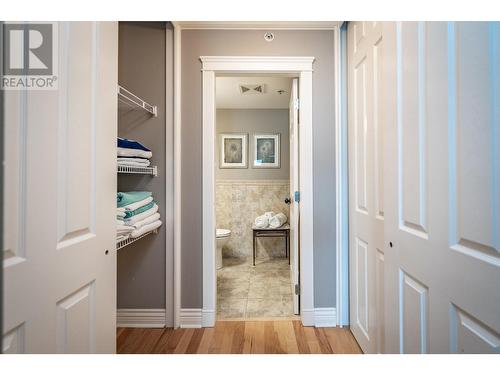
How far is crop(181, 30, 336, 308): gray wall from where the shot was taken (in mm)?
1853

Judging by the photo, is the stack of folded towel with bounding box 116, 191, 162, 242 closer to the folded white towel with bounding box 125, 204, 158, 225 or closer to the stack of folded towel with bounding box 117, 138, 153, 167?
the folded white towel with bounding box 125, 204, 158, 225

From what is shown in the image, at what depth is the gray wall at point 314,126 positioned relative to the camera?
1.85 m

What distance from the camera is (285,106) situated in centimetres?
375

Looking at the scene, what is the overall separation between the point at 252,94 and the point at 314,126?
1.73 metres

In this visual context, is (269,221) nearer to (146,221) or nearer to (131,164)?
(146,221)

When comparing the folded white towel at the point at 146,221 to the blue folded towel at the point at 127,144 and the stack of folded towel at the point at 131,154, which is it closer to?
the stack of folded towel at the point at 131,154

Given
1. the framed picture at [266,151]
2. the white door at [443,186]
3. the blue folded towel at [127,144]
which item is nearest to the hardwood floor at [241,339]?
the white door at [443,186]

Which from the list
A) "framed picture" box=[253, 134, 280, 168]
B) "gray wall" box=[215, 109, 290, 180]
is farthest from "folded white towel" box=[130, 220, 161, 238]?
"framed picture" box=[253, 134, 280, 168]

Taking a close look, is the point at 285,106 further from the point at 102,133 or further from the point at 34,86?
the point at 34,86

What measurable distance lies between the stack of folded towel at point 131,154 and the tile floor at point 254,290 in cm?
140

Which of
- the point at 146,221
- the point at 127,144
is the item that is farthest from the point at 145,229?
the point at 127,144

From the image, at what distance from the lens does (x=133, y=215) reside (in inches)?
57.9
